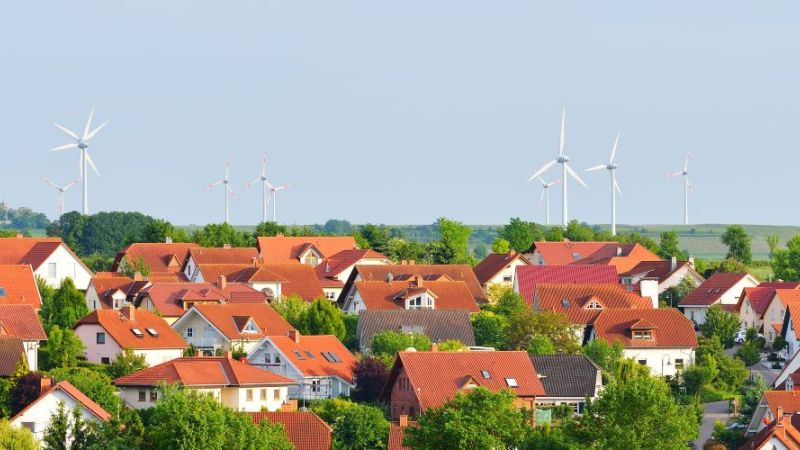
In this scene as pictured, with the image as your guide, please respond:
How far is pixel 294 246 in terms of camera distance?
121438 millimetres

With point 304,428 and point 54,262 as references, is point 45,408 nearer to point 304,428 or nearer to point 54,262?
point 304,428

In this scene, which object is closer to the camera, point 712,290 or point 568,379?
point 568,379

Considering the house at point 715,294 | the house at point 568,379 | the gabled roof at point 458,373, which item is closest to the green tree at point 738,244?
the house at point 715,294

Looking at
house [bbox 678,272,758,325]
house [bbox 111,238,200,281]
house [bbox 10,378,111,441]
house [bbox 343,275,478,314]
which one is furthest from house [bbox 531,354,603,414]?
house [bbox 111,238,200,281]

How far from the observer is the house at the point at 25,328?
76.6 m

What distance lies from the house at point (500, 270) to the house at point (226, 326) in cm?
2542

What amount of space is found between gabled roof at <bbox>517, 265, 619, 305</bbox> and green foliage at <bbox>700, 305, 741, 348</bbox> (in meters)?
9.31

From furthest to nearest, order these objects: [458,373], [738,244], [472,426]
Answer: [738,244], [458,373], [472,426]

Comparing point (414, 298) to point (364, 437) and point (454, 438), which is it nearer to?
point (364, 437)

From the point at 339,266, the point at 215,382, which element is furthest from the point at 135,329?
the point at 339,266

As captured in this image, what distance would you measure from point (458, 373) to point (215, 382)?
8.57 meters

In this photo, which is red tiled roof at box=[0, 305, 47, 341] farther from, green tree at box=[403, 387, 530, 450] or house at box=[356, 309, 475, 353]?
green tree at box=[403, 387, 530, 450]

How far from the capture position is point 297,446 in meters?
63.7

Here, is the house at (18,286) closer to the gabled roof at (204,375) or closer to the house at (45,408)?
the gabled roof at (204,375)
